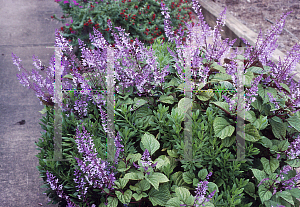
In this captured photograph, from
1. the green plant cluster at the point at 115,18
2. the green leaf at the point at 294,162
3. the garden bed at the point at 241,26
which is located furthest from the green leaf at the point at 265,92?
the green plant cluster at the point at 115,18

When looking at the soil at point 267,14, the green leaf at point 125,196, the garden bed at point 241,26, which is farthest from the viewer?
the soil at point 267,14

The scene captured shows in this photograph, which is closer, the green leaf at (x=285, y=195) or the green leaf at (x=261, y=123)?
the green leaf at (x=285, y=195)

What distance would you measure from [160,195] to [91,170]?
1.69 ft

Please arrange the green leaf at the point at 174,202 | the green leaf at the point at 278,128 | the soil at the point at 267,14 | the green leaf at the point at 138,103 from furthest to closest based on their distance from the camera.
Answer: the soil at the point at 267,14 → the green leaf at the point at 138,103 → the green leaf at the point at 278,128 → the green leaf at the point at 174,202

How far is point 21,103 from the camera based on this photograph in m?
4.60

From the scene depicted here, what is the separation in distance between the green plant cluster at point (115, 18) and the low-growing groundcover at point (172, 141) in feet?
8.08

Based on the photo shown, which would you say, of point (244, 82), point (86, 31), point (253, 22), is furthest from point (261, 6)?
point (244, 82)

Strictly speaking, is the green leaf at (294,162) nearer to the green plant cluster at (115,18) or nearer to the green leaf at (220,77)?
the green leaf at (220,77)

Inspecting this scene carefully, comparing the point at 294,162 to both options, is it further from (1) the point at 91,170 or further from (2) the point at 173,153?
(1) the point at 91,170

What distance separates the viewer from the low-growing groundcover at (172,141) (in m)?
1.88

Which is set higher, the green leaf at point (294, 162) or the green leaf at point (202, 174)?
the green leaf at point (294, 162)

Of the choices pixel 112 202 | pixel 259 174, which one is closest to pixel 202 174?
pixel 259 174

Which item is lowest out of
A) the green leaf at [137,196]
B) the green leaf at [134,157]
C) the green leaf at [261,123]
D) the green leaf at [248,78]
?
the green leaf at [137,196]

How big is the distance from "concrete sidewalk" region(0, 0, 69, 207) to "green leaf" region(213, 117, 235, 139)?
2.29m
